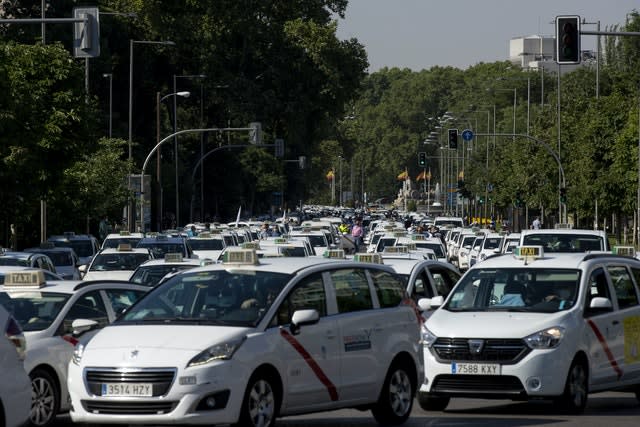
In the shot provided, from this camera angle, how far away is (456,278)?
2072 cm

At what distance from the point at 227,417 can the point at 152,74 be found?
7721cm

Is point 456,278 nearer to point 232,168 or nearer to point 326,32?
point 326,32

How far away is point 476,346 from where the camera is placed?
50.0 feet

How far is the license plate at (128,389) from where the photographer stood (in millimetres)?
11906

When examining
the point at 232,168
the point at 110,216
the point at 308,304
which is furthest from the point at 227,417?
the point at 232,168

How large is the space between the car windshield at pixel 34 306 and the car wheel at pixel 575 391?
4.98 meters

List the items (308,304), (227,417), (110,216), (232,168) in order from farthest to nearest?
(232,168), (110,216), (308,304), (227,417)

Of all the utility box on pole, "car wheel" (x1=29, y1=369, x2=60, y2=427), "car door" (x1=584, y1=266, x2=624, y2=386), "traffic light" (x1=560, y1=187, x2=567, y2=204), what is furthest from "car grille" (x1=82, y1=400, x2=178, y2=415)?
"traffic light" (x1=560, y1=187, x2=567, y2=204)

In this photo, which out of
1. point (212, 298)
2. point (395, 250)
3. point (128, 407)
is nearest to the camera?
point (128, 407)

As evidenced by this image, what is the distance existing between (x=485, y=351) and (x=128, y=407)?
452 centimetres

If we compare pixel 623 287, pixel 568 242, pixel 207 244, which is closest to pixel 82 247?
pixel 207 244

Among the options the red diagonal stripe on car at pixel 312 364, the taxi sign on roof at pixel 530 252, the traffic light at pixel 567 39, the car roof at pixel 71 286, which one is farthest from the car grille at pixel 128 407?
the traffic light at pixel 567 39

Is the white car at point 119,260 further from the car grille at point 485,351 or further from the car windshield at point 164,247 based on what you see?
the car grille at point 485,351

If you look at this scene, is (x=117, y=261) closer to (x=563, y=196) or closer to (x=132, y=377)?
(x=132, y=377)
